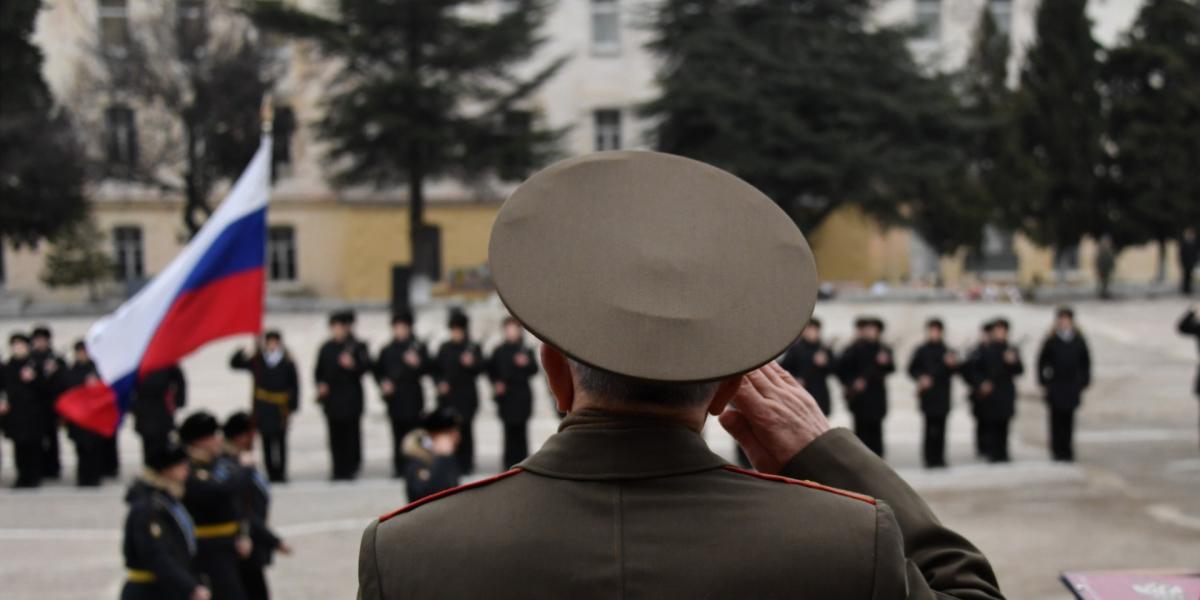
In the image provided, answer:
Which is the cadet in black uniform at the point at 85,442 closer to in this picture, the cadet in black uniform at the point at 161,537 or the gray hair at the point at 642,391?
the cadet in black uniform at the point at 161,537

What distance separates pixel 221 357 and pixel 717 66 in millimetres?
13269

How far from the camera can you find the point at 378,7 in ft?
91.8

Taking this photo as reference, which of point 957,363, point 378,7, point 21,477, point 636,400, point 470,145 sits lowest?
point 21,477

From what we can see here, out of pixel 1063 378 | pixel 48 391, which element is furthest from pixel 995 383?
pixel 48 391

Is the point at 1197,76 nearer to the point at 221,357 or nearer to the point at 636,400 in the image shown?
the point at 221,357

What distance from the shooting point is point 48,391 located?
1281 cm

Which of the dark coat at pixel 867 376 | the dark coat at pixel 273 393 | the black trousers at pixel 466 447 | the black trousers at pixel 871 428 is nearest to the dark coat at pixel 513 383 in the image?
the black trousers at pixel 466 447

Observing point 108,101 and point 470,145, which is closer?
point 470,145

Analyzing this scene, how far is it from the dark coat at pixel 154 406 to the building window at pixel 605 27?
2550cm

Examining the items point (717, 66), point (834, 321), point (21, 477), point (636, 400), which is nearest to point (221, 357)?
point (21, 477)

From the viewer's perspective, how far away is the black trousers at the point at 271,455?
12523 mm

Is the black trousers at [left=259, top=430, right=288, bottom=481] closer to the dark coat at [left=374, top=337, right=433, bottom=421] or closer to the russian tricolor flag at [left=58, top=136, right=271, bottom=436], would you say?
the dark coat at [left=374, top=337, right=433, bottom=421]

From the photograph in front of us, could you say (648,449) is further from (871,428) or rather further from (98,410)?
(871,428)

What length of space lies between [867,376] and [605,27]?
83.8ft
